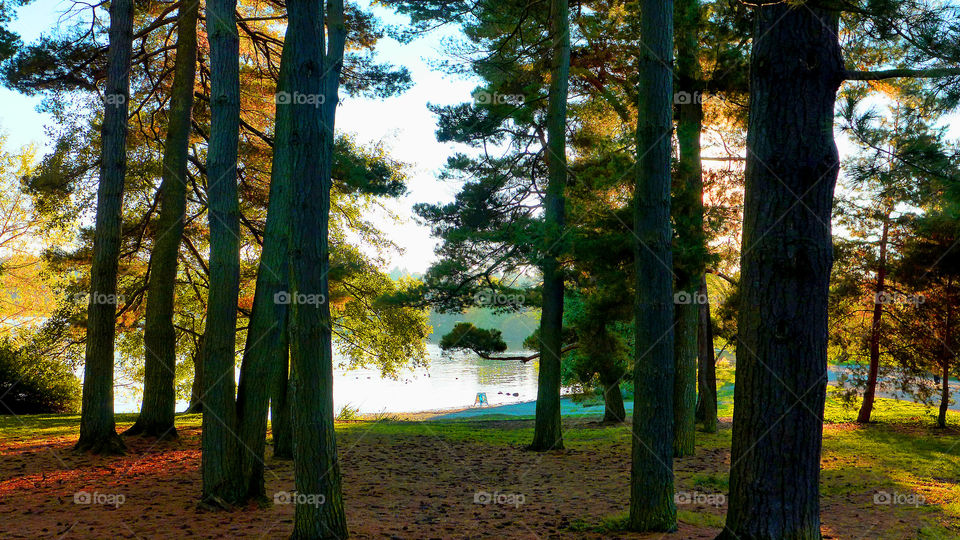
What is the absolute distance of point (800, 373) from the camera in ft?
12.1

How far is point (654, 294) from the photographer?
586 centimetres

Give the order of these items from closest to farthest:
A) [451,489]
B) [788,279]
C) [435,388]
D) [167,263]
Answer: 1. [788,279]
2. [451,489]
3. [167,263]
4. [435,388]

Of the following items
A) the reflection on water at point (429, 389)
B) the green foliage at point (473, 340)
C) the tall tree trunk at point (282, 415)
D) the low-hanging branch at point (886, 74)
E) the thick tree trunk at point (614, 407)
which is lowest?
the reflection on water at point (429, 389)

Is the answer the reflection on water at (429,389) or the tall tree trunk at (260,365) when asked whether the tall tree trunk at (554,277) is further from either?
the reflection on water at (429,389)

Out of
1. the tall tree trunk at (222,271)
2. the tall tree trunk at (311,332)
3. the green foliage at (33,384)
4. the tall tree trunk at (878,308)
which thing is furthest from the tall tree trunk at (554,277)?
the green foliage at (33,384)

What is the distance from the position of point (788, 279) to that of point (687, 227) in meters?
6.84

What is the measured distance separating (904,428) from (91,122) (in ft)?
64.7

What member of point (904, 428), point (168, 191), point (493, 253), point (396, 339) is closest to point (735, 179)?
point (493, 253)

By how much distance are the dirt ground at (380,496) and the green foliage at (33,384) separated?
6.91m

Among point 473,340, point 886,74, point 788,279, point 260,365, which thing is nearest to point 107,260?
point 260,365

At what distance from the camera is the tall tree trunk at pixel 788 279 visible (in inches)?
146

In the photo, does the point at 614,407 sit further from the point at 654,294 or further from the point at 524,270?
the point at 654,294

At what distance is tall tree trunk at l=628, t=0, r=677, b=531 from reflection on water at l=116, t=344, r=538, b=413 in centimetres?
2079

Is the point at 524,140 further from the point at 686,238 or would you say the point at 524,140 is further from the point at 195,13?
the point at 195,13
